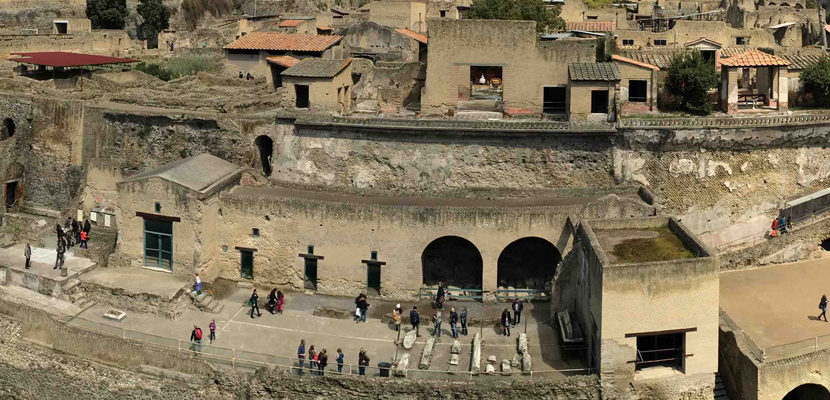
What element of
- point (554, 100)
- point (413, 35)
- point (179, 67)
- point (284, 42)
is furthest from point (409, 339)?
point (179, 67)

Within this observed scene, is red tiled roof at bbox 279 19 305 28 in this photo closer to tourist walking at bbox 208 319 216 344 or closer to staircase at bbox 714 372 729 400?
tourist walking at bbox 208 319 216 344

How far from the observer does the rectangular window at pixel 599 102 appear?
1622 inches

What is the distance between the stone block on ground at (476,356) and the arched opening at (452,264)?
18.3ft

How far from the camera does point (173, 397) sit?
105 feet

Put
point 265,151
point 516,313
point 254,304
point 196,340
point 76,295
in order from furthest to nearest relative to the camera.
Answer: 1. point 265,151
2. point 76,295
3. point 254,304
4. point 516,313
5. point 196,340

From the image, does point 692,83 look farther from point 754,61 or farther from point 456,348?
point 456,348

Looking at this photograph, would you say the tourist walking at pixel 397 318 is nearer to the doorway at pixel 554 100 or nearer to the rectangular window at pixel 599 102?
the rectangular window at pixel 599 102

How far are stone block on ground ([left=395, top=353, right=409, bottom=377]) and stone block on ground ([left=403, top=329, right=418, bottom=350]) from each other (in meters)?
0.82

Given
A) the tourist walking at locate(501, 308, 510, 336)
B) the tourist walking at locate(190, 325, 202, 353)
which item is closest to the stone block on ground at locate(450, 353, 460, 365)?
the tourist walking at locate(501, 308, 510, 336)

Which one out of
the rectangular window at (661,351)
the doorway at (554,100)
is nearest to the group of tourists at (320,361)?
the rectangular window at (661,351)

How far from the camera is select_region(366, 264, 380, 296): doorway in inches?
1443

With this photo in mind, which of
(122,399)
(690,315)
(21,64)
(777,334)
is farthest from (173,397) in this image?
(21,64)

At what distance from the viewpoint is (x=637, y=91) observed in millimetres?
45062

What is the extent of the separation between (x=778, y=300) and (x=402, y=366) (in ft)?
44.7
